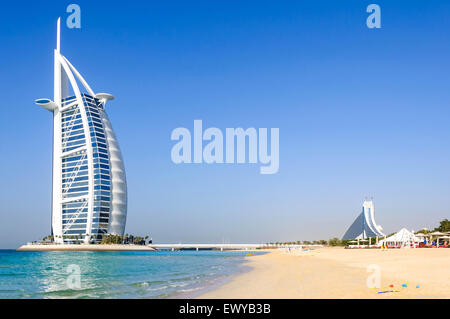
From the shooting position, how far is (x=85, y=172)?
13025cm

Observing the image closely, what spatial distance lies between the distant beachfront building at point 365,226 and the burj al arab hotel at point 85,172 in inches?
2796

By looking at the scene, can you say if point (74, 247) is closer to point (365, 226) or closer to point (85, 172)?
point (85, 172)

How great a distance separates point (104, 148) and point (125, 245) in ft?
103

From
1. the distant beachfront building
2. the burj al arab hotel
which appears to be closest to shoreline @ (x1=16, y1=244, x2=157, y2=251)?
the burj al arab hotel

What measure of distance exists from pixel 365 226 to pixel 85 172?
82.7 metres

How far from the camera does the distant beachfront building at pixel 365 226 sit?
12006cm

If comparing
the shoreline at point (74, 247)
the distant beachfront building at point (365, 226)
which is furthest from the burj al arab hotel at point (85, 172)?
the distant beachfront building at point (365, 226)

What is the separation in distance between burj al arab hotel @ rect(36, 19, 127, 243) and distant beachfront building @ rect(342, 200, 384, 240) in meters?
71.0

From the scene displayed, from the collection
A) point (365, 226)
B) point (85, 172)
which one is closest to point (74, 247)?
point (85, 172)
